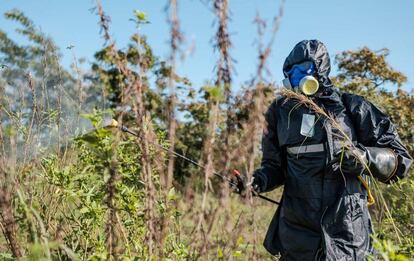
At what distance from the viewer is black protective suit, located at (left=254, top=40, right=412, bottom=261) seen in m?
2.46

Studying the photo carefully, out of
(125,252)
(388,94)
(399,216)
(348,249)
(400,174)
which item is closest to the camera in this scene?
(125,252)

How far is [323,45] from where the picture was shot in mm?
2861

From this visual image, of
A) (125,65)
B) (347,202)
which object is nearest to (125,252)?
(125,65)

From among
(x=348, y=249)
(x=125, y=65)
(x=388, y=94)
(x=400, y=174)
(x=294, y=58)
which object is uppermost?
(x=388, y=94)

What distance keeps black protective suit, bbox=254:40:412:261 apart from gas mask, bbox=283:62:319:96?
4 centimetres

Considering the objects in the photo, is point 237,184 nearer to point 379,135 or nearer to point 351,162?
point 351,162

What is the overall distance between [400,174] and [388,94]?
662 cm

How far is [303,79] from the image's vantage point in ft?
8.61

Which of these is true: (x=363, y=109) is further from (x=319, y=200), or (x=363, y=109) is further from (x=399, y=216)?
(x=399, y=216)

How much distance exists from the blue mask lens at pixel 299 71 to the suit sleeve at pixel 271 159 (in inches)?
9.3

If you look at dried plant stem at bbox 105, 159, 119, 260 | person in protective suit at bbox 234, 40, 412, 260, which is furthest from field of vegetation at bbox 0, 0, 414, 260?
person in protective suit at bbox 234, 40, 412, 260

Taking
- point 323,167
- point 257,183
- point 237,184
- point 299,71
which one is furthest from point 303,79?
point 237,184

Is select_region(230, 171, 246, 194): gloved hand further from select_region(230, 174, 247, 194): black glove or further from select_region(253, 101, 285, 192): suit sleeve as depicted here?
select_region(253, 101, 285, 192): suit sleeve

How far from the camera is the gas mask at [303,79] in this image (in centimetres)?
261
